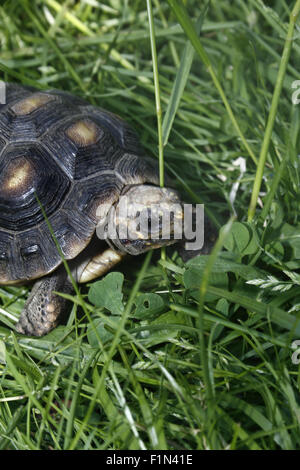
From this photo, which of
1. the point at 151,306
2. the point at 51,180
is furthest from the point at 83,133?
the point at 151,306

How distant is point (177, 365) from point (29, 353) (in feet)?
2.68

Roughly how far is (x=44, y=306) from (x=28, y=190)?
2.23ft

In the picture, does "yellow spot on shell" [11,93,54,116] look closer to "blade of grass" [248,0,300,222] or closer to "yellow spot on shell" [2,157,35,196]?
"yellow spot on shell" [2,157,35,196]

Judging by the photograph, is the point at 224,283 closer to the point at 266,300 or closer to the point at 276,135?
the point at 266,300

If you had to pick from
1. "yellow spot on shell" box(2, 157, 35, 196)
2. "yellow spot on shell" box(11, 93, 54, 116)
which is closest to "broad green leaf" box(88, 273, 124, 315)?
"yellow spot on shell" box(2, 157, 35, 196)

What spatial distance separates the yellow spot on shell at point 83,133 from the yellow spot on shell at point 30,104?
0.31m

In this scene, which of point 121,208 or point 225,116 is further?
point 225,116

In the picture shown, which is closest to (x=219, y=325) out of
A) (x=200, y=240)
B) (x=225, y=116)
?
(x=200, y=240)

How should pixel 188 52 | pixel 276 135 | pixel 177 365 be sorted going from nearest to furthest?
pixel 177 365, pixel 188 52, pixel 276 135

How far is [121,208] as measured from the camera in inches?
97.9

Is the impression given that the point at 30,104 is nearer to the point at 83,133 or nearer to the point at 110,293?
the point at 83,133

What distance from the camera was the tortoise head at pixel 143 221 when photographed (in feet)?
7.79

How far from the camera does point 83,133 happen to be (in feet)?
8.62

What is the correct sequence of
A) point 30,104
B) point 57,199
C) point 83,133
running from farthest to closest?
1. point 30,104
2. point 83,133
3. point 57,199
